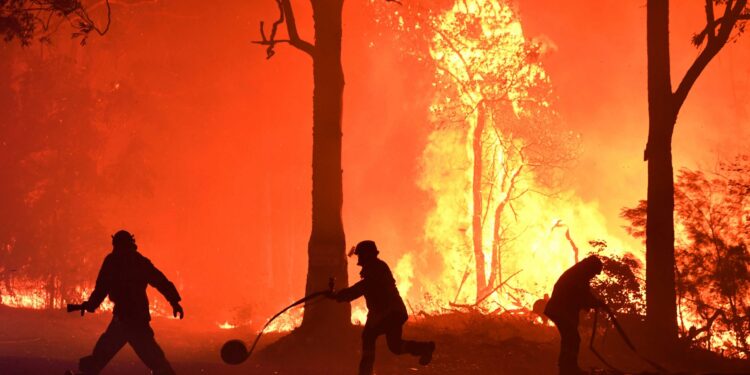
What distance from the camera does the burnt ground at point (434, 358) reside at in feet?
48.7

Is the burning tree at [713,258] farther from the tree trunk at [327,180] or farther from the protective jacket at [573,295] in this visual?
the tree trunk at [327,180]

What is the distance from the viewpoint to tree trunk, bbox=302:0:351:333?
17.3 m

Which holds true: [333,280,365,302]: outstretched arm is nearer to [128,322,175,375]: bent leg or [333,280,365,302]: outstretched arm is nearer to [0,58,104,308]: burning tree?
[128,322,175,375]: bent leg

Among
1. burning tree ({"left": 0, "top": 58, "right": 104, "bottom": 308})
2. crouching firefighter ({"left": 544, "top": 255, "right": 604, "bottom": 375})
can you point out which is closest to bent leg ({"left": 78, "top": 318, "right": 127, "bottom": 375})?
crouching firefighter ({"left": 544, "top": 255, "right": 604, "bottom": 375})

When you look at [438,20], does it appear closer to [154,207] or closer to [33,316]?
[154,207]

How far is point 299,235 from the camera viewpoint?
5472 cm

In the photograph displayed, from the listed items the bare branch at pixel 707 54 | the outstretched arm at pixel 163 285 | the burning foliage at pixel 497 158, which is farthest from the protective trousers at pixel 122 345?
the burning foliage at pixel 497 158

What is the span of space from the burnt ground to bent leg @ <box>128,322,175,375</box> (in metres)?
3.12

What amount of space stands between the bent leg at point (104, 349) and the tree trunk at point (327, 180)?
6815mm

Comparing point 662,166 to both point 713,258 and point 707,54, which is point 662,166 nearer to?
point 707,54

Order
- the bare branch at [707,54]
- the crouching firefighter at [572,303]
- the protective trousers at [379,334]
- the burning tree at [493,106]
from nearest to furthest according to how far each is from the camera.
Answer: the protective trousers at [379,334], the crouching firefighter at [572,303], the bare branch at [707,54], the burning tree at [493,106]

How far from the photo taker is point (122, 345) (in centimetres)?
1062

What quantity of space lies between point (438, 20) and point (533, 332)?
82.3 feet

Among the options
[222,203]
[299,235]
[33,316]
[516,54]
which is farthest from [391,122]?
[33,316]
